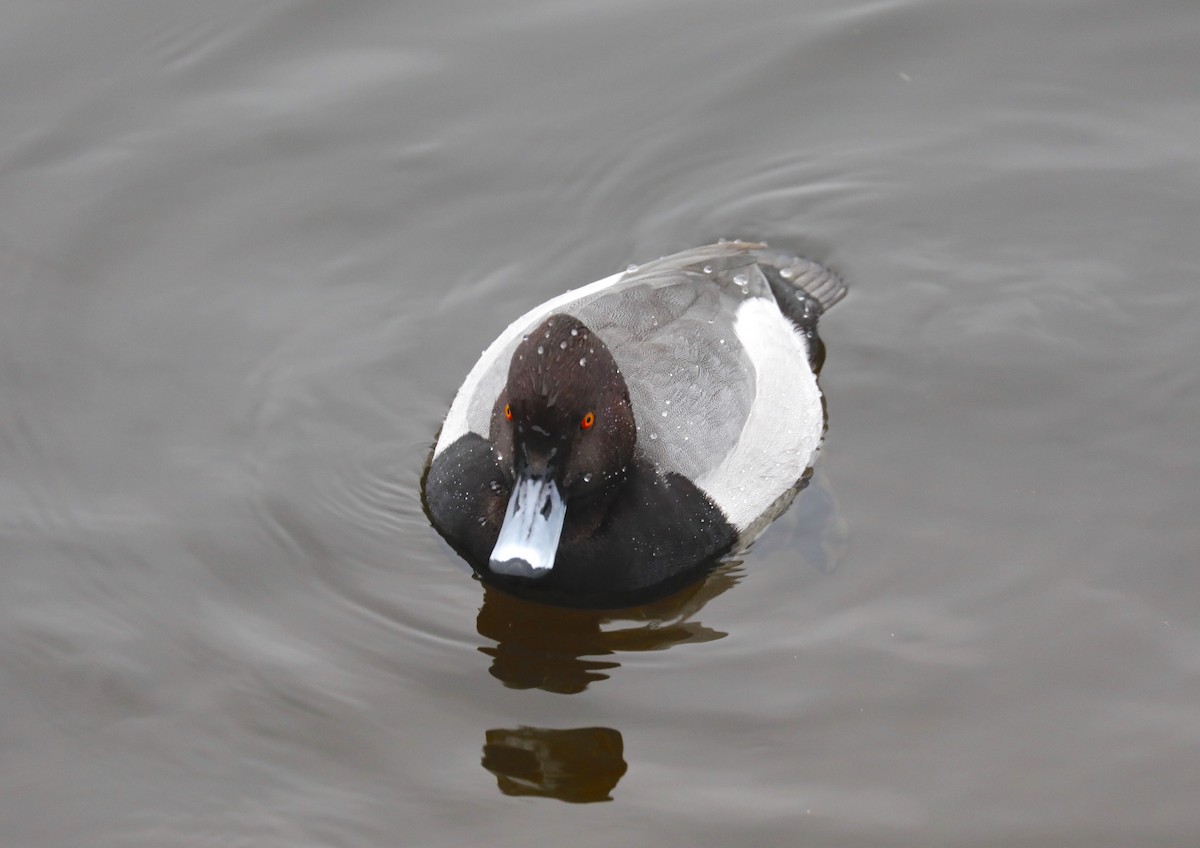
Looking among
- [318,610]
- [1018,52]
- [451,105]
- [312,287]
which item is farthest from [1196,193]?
[318,610]

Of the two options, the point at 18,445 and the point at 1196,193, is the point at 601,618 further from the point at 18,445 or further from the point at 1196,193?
the point at 1196,193

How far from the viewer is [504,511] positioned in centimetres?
623

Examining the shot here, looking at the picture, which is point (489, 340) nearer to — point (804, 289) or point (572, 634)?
point (804, 289)

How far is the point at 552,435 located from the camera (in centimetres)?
593

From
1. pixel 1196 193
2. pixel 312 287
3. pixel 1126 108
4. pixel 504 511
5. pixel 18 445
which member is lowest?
pixel 504 511

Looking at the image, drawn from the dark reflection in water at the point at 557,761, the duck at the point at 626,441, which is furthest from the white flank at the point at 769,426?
the dark reflection in water at the point at 557,761

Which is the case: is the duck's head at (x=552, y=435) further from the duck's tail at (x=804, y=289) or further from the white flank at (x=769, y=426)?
the duck's tail at (x=804, y=289)

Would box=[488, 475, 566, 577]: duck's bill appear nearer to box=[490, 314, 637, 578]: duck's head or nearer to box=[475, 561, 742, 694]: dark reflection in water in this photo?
box=[490, 314, 637, 578]: duck's head

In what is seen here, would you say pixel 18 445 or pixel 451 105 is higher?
pixel 451 105

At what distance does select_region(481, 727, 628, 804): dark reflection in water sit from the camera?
5.37 m

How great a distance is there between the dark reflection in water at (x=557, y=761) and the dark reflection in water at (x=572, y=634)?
28cm

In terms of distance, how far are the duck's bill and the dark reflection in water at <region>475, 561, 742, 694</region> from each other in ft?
1.13

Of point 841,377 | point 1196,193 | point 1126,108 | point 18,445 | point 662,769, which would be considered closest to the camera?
point 662,769

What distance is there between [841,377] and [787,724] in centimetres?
241
